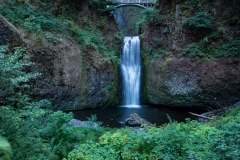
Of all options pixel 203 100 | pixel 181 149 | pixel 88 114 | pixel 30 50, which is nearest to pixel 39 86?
pixel 30 50

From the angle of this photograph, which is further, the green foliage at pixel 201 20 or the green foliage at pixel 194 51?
the green foliage at pixel 194 51

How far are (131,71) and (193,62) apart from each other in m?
5.18

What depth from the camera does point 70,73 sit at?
12945 millimetres

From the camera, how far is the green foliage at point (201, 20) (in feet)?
44.4

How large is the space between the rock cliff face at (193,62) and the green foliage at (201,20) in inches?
18.1

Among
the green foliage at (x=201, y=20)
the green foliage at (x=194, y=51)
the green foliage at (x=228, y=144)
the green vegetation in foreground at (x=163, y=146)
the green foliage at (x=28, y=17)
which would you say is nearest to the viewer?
the green foliage at (x=228, y=144)

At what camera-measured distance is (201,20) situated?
44.8 ft

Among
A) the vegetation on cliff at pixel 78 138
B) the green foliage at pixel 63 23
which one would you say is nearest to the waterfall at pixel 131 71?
the green foliage at pixel 63 23

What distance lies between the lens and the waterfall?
1586cm

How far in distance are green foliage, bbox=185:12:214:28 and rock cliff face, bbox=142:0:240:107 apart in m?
0.46

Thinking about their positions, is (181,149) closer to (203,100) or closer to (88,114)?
(88,114)

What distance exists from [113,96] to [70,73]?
4.09 m

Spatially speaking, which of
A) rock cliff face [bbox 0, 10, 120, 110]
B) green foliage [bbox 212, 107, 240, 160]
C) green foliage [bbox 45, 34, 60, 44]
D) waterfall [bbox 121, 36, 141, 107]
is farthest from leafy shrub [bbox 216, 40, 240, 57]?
green foliage [bbox 45, 34, 60, 44]

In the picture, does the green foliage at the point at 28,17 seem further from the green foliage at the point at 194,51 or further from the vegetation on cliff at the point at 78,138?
the green foliage at the point at 194,51
